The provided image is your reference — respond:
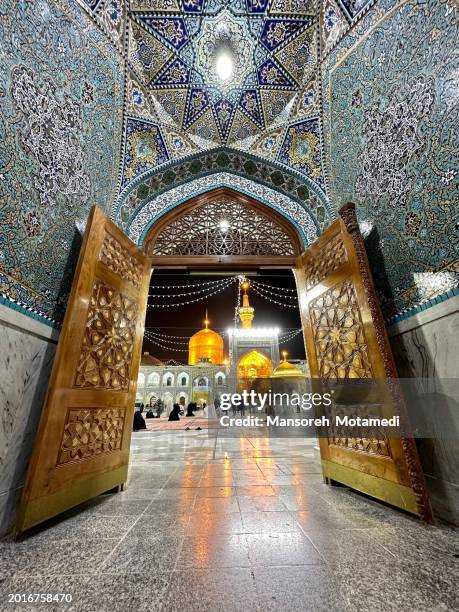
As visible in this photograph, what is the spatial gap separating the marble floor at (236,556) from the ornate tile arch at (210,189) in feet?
9.68

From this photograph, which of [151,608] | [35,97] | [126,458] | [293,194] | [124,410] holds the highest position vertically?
[293,194]

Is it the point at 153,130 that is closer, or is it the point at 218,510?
the point at 218,510

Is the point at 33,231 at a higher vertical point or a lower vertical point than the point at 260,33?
lower

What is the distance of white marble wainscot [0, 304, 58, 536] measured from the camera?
185 centimetres

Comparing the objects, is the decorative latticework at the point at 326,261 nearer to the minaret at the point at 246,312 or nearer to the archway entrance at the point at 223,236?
the archway entrance at the point at 223,236

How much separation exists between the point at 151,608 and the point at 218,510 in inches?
41.9

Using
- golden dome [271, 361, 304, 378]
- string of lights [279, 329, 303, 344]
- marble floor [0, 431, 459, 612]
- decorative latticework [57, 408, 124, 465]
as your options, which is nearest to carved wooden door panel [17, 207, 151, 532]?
decorative latticework [57, 408, 124, 465]

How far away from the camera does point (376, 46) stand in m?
2.75

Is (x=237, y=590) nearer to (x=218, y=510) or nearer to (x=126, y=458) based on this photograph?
(x=218, y=510)

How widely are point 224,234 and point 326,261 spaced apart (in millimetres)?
1705

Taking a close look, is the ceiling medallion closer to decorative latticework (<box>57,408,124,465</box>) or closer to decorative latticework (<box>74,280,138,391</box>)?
decorative latticework (<box>74,280,138,391</box>)

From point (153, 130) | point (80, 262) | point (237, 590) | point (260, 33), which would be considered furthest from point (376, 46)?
point (237, 590)

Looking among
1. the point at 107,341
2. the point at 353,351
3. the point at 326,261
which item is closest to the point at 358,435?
the point at 353,351

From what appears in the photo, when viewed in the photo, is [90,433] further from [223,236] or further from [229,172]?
[229,172]
